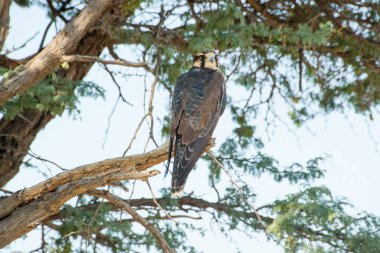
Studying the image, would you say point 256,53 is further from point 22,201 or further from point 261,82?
point 22,201

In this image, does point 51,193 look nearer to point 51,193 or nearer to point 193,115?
point 51,193

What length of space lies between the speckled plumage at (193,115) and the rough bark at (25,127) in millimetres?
1358

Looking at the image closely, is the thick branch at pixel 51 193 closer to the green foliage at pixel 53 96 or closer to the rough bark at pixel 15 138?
the green foliage at pixel 53 96

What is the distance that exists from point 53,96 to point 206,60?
1292 millimetres

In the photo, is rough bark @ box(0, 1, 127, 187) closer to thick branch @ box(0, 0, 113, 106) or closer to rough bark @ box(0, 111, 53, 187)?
rough bark @ box(0, 111, 53, 187)

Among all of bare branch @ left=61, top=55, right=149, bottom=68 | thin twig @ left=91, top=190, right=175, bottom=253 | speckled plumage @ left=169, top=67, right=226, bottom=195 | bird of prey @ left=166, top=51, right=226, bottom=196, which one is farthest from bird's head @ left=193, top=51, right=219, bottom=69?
thin twig @ left=91, top=190, right=175, bottom=253

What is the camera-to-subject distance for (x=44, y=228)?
6246 millimetres

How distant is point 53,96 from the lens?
5.61 meters

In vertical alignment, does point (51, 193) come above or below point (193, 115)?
below

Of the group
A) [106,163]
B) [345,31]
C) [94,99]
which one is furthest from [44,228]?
[345,31]

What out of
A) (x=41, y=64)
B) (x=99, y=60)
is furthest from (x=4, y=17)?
(x=99, y=60)

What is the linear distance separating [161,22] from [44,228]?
2.10 metres

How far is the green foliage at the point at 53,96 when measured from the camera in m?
5.51

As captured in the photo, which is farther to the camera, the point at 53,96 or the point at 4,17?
the point at 53,96
